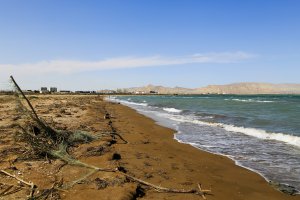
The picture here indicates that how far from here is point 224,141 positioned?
50.9 ft

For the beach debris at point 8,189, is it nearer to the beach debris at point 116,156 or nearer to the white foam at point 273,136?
the beach debris at point 116,156

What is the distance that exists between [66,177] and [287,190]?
16.5 feet

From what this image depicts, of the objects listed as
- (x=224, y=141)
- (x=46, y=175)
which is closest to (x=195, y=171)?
(x=46, y=175)

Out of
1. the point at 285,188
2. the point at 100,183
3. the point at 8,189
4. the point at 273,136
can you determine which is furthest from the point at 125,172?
the point at 273,136

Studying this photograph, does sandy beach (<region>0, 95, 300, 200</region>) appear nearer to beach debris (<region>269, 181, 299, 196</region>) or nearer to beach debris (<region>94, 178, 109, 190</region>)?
beach debris (<region>94, 178, 109, 190</region>)

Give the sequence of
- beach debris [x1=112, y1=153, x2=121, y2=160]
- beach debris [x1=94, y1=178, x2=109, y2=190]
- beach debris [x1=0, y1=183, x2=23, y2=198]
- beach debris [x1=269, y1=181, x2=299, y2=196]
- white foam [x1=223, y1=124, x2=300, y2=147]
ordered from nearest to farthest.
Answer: beach debris [x1=0, y1=183, x2=23, y2=198]
beach debris [x1=94, y1=178, x2=109, y2=190]
beach debris [x1=269, y1=181, x2=299, y2=196]
beach debris [x1=112, y1=153, x2=121, y2=160]
white foam [x1=223, y1=124, x2=300, y2=147]

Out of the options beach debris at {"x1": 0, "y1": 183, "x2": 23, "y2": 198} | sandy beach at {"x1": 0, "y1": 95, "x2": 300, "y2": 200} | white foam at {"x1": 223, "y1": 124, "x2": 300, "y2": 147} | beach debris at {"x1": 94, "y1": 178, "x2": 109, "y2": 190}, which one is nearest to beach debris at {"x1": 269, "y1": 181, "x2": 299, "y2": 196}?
sandy beach at {"x1": 0, "y1": 95, "x2": 300, "y2": 200}

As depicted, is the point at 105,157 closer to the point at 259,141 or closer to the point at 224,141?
the point at 224,141

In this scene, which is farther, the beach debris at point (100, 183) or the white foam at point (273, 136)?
the white foam at point (273, 136)

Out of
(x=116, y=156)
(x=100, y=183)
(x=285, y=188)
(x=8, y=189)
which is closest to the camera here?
(x=8, y=189)

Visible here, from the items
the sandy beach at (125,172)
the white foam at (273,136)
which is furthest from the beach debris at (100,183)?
the white foam at (273,136)

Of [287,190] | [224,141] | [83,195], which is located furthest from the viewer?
[224,141]

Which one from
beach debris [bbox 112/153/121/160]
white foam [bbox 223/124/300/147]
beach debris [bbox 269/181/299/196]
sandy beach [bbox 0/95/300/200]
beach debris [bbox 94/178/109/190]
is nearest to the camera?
sandy beach [bbox 0/95/300/200]

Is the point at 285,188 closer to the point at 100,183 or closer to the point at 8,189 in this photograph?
the point at 100,183
